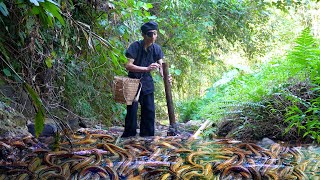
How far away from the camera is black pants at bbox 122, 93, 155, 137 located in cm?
556

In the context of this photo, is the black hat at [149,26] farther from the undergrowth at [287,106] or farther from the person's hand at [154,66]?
the undergrowth at [287,106]

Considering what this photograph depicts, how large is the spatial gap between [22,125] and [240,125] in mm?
2846

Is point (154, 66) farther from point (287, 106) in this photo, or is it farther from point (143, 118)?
point (287, 106)

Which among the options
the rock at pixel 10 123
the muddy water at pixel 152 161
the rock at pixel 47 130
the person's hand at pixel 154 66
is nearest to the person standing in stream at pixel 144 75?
the person's hand at pixel 154 66

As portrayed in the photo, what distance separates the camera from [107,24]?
5332mm

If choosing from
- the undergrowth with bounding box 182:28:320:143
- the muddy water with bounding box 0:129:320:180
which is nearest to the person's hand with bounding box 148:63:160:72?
the undergrowth with bounding box 182:28:320:143

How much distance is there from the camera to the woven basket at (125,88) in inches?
201

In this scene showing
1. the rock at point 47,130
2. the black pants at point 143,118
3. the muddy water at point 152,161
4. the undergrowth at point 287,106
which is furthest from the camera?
the black pants at point 143,118

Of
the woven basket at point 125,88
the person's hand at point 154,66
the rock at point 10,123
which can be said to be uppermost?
the person's hand at point 154,66

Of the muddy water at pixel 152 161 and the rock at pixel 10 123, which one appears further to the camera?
the rock at pixel 10 123

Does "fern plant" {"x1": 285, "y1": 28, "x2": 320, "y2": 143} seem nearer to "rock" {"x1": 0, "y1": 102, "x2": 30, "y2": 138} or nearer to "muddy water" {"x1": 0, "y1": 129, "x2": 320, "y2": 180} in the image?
"muddy water" {"x1": 0, "y1": 129, "x2": 320, "y2": 180}

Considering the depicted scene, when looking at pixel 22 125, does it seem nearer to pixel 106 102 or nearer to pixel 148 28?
pixel 148 28

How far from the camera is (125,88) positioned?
512 centimetres

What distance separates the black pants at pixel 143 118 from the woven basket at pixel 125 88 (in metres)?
0.32
